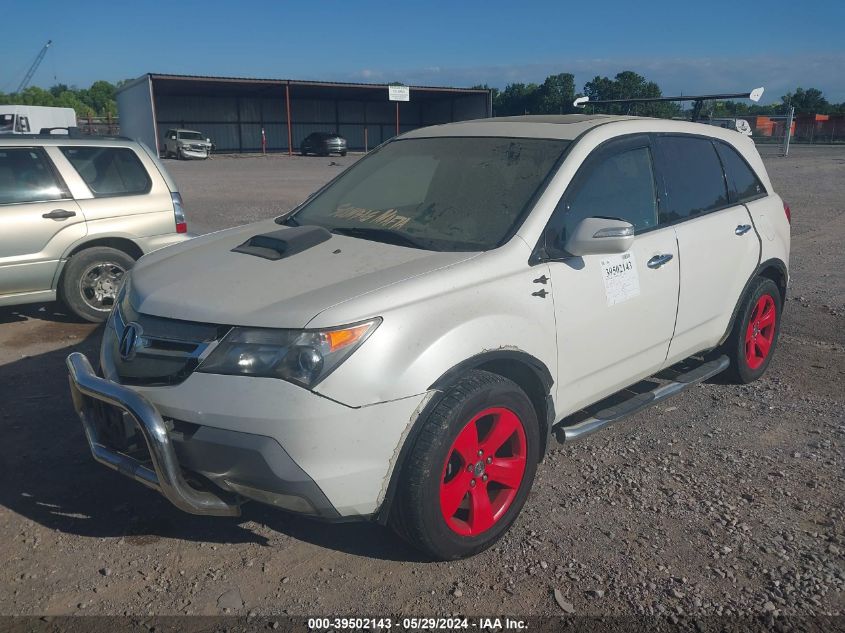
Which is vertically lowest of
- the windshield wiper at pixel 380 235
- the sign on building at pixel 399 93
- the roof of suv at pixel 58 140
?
the windshield wiper at pixel 380 235

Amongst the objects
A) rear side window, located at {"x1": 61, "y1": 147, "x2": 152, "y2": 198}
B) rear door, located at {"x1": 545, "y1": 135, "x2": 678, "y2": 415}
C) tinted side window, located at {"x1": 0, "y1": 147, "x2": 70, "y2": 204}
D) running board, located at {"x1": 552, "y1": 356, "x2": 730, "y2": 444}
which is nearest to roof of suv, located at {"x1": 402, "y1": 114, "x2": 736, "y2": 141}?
rear door, located at {"x1": 545, "y1": 135, "x2": 678, "y2": 415}

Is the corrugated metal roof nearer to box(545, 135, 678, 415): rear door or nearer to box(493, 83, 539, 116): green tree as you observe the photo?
box(493, 83, 539, 116): green tree

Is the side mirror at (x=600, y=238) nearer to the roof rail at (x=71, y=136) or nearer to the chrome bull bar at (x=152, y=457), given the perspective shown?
the chrome bull bar at (x=152, y=457)

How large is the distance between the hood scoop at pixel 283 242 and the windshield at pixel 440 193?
0.20 m

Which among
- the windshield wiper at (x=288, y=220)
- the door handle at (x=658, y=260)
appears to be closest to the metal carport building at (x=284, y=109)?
the windshield wiper at (x=288, y=220)

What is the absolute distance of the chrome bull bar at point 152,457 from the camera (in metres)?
2.67

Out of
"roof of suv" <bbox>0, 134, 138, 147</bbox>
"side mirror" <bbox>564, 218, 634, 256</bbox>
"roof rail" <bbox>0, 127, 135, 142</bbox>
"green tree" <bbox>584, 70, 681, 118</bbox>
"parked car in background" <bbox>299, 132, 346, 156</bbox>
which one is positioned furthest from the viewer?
"parked car in background" <bbox>299, 132, 346, 156</bbox>

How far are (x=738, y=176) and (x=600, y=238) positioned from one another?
2.14 metres

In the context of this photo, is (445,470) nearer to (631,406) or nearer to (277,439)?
(277,439)

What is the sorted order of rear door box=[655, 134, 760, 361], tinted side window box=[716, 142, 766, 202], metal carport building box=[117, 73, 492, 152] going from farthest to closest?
metal carport building box=[117, 73, 492, 152], tinted side window box=[716, 142, 766, 202], rear door box=[655, 134, 760, 361]

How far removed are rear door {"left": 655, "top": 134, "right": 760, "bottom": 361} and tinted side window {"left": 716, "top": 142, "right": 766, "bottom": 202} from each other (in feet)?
0.24

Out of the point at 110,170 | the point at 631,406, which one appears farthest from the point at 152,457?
the point at 110,170

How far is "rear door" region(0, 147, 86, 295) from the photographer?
6242mm

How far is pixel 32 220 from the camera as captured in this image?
633 centimetres
